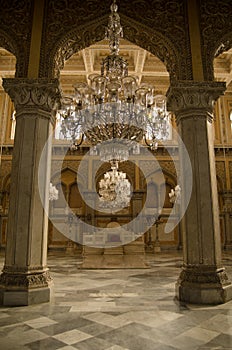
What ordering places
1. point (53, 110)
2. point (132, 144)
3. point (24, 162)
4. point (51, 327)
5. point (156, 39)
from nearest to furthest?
point (51, 327) → point (24, 162) → point (53, 110) → point (156, 39) → point (132, 144)

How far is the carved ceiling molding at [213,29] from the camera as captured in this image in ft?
15.8

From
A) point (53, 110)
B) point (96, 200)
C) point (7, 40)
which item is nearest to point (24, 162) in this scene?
point (53, 110)

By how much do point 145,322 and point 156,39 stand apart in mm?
4268

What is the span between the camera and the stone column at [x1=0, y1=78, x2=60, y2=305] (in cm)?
391

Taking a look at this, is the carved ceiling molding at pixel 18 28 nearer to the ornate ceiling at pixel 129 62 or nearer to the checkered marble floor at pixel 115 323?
the checkered marble floor at pixel 115 323

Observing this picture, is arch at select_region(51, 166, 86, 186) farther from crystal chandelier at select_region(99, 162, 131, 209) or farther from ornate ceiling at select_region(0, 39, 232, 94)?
ornate ceiling at select_region(0, 39, 232, 94)

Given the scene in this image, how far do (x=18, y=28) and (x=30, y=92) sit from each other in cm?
124

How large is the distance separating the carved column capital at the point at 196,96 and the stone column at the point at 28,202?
187cm

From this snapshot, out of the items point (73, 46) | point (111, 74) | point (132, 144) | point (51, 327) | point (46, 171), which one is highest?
point (73, 46)

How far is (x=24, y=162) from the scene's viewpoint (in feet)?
14.0

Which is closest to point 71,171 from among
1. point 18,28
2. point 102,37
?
point 102,37

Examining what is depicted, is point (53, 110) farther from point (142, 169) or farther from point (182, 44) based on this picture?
point (142, 169)

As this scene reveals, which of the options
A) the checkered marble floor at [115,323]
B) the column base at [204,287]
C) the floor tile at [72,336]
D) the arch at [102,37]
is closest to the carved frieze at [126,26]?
the arch at [102,37]

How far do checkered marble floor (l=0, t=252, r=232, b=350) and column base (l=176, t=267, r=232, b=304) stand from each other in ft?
0.47
